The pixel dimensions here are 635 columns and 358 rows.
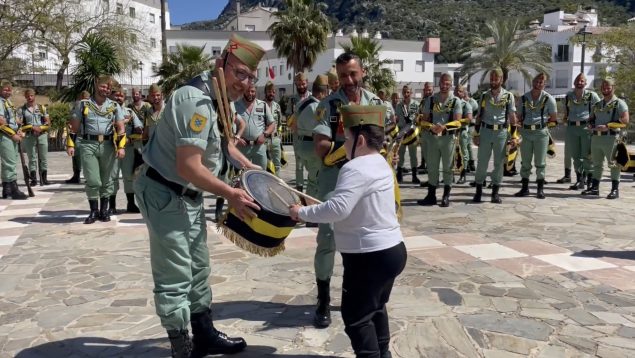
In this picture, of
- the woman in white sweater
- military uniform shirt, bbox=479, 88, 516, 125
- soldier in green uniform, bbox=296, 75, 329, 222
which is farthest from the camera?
military uniform shirt, bbox=479, 88, 516, 125

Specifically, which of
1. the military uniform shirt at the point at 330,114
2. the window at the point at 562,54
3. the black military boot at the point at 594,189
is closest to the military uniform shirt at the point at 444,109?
the black military boot at the point at 594,189

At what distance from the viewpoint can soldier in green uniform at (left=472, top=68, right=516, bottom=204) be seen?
31.6ft

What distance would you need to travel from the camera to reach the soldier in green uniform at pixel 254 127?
8352mm

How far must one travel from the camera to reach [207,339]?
3.92 metres

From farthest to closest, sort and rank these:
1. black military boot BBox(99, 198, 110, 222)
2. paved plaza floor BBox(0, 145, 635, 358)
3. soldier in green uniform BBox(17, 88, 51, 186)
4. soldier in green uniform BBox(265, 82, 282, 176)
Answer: soldier in green uniform BBox(17, 88, 51, 186) → soldier in green uniform BBox(265, 82, 282, 176) → black military boot BBox(99, 198, 110, 222) → paved plaza floor BBox(0, 145, 635, 358)

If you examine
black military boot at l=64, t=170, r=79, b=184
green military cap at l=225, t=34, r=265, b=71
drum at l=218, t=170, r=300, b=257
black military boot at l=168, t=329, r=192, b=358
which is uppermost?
green military cap at l=225, t=34, r=265, b=71

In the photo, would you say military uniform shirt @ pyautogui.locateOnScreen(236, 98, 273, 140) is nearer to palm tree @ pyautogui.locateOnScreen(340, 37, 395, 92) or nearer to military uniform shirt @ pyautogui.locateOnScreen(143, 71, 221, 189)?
military uniform shirt @ pyautogui.locateOnScreen(143, 71, 221, 189)

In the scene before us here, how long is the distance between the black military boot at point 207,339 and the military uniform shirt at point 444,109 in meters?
6.51

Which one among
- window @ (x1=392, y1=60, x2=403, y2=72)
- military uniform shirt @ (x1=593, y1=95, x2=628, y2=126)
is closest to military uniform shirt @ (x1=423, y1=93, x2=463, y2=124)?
military uniform shirt @ (x1=593, y1=95, x2=628, y2=126)

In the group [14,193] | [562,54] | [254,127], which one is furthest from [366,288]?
[562,54]

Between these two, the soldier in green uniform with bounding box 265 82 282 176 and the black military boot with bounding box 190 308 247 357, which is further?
the soldier in green uniform with bounding box 265 82 282 176

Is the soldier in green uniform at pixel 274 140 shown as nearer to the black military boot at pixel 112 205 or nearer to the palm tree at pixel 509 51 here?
the black military boot at pixel 112 205

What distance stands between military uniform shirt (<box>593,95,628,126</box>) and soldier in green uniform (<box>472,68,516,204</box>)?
207 cm

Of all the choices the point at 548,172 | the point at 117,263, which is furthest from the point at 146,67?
the point at 117,263
